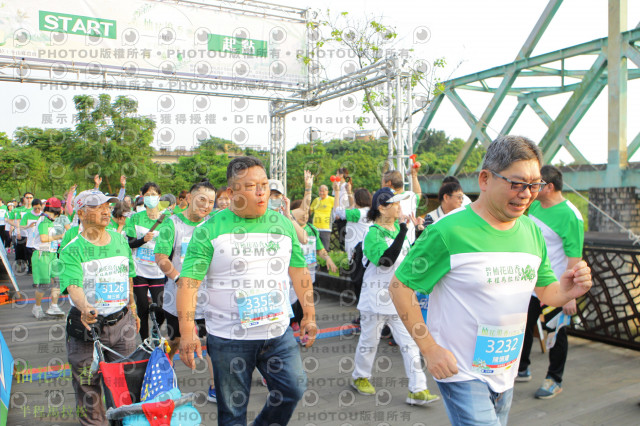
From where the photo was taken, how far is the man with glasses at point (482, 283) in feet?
6.96

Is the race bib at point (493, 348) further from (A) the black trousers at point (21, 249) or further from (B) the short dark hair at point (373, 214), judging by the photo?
(A) the black trousers at point (21, 249)

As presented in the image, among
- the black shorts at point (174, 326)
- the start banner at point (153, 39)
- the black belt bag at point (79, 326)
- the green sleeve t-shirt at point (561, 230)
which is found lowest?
the black shorts at point (174, 326)

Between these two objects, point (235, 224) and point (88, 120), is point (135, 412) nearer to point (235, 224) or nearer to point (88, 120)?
point (235, 224)

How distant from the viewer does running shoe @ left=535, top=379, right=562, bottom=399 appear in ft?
14.4

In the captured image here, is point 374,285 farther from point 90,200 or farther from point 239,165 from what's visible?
point 90,200

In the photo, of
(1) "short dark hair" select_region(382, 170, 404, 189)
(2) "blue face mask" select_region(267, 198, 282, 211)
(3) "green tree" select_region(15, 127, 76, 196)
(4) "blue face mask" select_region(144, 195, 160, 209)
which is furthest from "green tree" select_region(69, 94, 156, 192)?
(1) "short dark hair" select_region(382, 170, 404, 189)

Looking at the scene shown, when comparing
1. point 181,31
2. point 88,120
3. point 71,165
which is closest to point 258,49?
point 181,31

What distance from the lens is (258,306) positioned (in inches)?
112

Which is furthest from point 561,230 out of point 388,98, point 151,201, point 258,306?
point 388,98

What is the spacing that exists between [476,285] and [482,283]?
0.09ft

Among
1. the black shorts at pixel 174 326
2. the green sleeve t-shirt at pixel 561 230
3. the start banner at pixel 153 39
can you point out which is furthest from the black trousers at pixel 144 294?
the start banner at pixel 153 39

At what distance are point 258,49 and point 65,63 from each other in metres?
5.60

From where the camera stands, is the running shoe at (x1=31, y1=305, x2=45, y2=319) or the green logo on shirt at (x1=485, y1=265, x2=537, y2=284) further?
the running shoe at (x1=31, y1=305, x2=45, y2=319)

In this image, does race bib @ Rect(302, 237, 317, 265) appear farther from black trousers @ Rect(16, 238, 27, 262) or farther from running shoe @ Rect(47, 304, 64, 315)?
black trousers @ Rect(16, 238, 27, 262)
